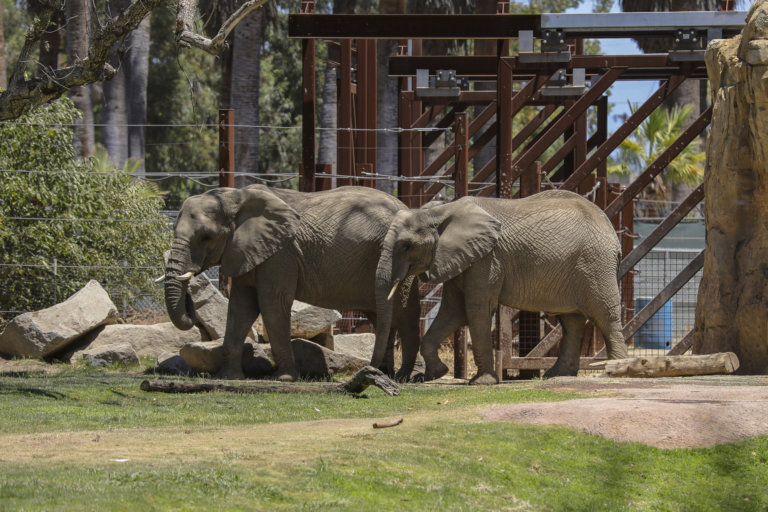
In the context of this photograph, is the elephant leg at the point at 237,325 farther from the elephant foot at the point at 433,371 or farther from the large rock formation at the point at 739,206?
the large rock formation at the point at 739,206

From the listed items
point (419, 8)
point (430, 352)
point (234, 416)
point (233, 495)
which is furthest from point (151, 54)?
point (233, 495)

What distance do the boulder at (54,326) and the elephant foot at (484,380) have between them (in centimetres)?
515

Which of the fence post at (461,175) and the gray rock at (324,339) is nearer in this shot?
the fence post at (461,175)

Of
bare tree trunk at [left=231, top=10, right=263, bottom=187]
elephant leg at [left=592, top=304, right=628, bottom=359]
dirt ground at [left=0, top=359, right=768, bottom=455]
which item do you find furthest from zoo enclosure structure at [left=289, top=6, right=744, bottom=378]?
bare tree trunk at [left=231, top=10, right=263, bottom=187]

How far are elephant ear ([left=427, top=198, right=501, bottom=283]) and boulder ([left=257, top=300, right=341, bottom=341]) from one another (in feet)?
7.19

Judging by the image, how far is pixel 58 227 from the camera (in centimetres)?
1931

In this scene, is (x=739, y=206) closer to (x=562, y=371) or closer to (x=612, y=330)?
(x=612, y=330)

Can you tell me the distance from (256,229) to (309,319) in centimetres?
202

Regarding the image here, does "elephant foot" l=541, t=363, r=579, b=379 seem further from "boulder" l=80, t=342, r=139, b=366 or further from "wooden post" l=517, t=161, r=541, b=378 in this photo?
"boulder" l=80, t=342, r=139, b=366

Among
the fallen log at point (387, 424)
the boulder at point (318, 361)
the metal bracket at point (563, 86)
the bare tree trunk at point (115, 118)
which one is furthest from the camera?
the bare tree trunk at point (115, 118)

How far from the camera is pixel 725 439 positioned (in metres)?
10.0

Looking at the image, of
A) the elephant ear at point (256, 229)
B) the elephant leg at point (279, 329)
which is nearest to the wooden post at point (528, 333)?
the elephant leg at point (279, 329)

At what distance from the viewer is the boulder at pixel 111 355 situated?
15.7m

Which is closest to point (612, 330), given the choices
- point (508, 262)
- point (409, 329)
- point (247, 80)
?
point (508, 262)
